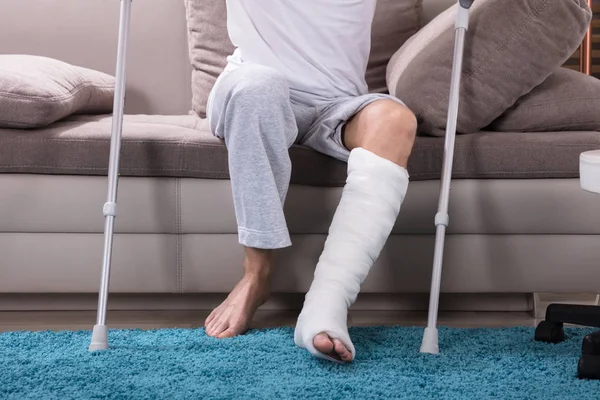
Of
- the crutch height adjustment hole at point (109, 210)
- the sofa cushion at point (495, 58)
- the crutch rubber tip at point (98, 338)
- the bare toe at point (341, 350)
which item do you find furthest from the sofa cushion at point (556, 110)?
the crutch rubber tip at point (98, 338)

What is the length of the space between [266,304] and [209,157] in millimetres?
403

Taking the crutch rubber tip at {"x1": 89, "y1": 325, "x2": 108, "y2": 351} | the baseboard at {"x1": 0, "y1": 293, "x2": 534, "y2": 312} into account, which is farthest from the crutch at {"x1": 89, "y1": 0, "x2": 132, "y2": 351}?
the baseboard at {"x1": 0, "y1": 293, "x2": 534, "y2": 312}

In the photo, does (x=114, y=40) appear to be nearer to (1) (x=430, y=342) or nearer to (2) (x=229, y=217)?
(2) (x=229, y=217)

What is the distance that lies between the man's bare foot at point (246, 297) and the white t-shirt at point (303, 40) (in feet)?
1.29

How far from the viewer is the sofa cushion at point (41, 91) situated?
190 centimetres

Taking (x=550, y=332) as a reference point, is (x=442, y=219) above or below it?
above

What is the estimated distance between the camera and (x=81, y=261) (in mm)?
1923

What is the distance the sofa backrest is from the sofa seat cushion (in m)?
0.80

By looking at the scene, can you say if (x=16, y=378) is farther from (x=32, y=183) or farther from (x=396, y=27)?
(x=396, y=27)

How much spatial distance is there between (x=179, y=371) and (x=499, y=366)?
580 mm

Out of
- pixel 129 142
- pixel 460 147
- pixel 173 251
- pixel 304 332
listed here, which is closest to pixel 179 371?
pixel 304 332

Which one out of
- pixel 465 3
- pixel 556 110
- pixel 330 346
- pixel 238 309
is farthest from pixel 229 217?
pixel 556 110

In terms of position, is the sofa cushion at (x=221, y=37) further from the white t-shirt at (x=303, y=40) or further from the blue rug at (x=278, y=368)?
the blue rug at (x=278, y=368)

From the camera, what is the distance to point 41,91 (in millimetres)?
1940
